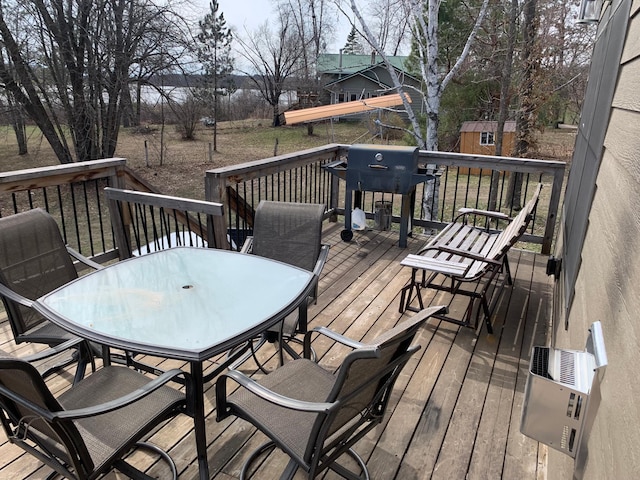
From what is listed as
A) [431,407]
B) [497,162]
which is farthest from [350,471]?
[497,162]

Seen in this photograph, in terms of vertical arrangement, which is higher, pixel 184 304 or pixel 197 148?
pixel 184 304

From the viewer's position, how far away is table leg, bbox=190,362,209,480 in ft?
5.78

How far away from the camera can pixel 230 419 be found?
2.24m

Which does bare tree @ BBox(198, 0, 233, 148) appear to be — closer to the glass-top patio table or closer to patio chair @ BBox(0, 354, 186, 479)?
the glass-top patio table

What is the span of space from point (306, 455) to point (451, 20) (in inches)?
546

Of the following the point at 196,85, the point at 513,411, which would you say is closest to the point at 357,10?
the point at 196,85

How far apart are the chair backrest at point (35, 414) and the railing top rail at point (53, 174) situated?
1.92 m

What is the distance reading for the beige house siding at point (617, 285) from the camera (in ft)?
2.92

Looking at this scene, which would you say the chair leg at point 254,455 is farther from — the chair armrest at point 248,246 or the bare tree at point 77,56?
the bare tree at point 77,56

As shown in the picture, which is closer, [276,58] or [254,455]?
[254,455]

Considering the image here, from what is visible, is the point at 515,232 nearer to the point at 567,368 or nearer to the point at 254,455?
the point at 567,368

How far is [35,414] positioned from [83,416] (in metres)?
0.14

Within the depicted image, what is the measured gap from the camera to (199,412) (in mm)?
1795

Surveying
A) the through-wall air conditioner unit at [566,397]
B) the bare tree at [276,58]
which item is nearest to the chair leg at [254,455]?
the through-wall air conditioner unit at [566,397]
